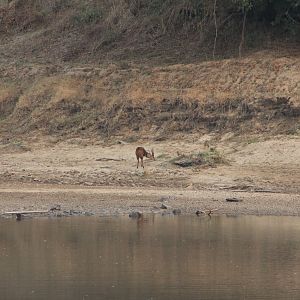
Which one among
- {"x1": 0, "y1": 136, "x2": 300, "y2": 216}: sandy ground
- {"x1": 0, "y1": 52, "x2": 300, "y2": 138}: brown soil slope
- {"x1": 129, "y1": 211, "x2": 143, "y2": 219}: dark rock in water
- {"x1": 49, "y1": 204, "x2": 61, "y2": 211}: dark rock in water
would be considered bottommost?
{"x1": 129, "y1": 211, "x2": 143, "y2": 219}: dark rock in water

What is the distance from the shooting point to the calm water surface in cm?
1321

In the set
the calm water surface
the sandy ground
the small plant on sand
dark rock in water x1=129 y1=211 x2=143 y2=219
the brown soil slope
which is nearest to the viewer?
the calm water surface

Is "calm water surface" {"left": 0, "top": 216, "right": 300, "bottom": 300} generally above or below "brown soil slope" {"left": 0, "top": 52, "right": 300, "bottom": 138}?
below

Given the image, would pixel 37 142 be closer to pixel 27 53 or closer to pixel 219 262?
pixel 27 53

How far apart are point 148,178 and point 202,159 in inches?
57.5

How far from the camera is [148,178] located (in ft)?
75.2

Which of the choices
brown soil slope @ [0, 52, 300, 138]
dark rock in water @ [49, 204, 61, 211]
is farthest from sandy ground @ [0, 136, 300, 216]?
brown soil slope @ [0, 52, 300, 138]

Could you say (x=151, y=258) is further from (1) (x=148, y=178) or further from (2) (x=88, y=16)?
(2) (x=88, y=16)

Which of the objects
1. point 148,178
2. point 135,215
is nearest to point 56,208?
point 135,215

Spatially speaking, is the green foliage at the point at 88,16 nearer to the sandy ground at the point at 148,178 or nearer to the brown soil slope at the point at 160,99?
the brown soil slope at the point at 160,99

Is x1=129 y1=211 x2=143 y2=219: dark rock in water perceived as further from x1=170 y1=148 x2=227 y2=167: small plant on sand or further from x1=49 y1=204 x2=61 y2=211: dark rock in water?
x1=170 y1=148 x2=227 y2=167: small plant on sand

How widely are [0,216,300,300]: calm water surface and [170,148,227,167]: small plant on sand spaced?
4754mm

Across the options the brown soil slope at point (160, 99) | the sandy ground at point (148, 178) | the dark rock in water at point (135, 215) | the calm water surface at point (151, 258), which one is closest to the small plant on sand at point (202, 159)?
the sandy ground at point (148, 178)

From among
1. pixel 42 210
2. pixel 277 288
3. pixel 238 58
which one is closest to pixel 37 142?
pixel 238 58
